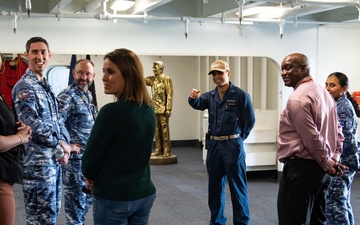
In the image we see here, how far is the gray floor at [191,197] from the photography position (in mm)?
5332

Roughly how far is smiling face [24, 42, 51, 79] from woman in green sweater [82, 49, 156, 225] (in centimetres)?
119

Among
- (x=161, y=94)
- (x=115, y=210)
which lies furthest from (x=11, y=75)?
(x=115, y=210)

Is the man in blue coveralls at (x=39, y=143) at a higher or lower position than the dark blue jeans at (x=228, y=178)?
higher

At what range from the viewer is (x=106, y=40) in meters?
6.40

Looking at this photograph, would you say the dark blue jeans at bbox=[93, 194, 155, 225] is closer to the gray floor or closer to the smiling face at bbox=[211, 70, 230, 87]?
the smiling face at bbox=[211, 70, 230, 87]

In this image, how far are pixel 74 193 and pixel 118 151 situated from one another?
169cm

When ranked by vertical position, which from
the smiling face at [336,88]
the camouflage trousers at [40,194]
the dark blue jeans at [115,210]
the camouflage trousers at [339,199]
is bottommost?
the camouflage trousers at [339,199]

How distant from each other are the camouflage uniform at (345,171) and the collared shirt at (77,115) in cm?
202

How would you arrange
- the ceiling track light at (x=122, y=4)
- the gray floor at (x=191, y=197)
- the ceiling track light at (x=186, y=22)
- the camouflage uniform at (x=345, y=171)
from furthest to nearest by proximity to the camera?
the ceiling track light at (x=186, y=22)
the ceiling track light at (x=122, y=4)
the gray floor at (x=191, y=197)
the camouflage uniform at (x=345, y=171)

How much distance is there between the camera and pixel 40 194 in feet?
11.1

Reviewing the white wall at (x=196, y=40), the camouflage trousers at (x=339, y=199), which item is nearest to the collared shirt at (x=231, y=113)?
the camouflage trousers at (x=339, y=199)

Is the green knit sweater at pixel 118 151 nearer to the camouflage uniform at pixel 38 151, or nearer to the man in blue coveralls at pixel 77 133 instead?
the camouflage uniform at pixel 38 151

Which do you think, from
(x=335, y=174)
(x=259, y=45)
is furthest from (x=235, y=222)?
(x=259, y=45)

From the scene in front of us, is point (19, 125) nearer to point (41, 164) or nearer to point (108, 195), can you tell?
point (41, 164)
